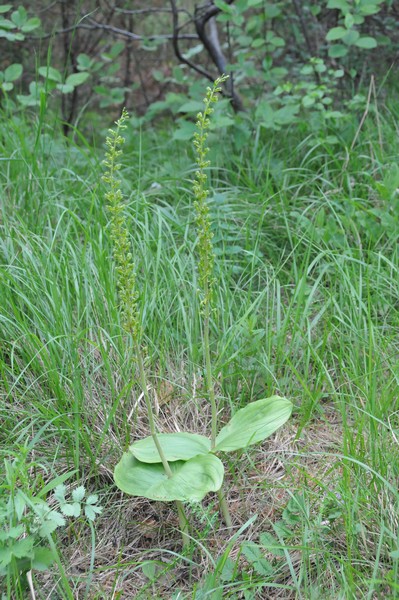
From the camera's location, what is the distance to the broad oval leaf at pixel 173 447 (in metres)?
1.83

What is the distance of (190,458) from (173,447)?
76 mm

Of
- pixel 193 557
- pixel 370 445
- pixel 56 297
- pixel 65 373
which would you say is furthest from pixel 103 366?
pixel 370 445

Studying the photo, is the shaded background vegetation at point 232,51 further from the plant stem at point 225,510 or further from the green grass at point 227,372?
the plant stem at point 225,510

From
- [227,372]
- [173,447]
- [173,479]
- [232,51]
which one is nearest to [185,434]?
[173,447]

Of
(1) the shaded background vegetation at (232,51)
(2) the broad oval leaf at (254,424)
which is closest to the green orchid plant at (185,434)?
(2) the broad oval leaf at (254,424)

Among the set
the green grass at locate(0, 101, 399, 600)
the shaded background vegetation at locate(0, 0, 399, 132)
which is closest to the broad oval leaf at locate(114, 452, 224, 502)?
the green grass at locate(0, 101, 399, 600)

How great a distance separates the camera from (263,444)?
2158 mm

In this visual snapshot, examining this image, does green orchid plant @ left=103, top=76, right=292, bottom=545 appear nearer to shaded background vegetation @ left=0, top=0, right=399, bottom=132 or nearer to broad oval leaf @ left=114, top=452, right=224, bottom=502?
broad oval leaf @ left=114, top=452, right=224, bottom=502

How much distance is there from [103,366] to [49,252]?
1.66ft

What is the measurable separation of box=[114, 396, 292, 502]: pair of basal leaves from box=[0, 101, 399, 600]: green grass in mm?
111

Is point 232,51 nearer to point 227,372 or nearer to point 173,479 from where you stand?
point 227,372

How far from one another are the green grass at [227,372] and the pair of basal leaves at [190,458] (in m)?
0.11

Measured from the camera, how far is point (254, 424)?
1.87m

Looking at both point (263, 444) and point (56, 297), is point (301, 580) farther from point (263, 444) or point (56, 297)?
point (56, 297)
